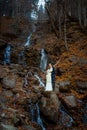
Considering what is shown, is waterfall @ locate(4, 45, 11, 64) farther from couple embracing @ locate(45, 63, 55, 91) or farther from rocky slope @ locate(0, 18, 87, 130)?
couple embracing @ locate(45, 63, 55, 91)

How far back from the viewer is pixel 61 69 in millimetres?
21500

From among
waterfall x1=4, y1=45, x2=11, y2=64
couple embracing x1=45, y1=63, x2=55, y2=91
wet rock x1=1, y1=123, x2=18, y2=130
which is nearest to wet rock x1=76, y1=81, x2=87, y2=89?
couple embracing x1=45, y1=63, x2=55, y2=91

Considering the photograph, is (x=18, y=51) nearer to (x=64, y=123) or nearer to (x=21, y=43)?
(x=21, y=43)

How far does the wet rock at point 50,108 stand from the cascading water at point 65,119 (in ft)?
2.22

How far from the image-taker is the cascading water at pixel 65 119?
563 inches

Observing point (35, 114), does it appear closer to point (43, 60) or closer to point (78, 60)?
point (78, 60)

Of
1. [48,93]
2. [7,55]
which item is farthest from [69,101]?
[7,55]

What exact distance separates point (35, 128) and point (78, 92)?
598 centimetres

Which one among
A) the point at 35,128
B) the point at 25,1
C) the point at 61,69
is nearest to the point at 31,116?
the point at 35,128

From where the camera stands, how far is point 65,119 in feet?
48.1

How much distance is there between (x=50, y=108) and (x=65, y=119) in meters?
1.48

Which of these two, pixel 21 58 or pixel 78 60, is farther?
pixel 21 58

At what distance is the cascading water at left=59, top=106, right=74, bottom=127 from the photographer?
14.3m

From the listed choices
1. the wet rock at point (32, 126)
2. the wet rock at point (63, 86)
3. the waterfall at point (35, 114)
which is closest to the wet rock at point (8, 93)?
the waterfall at point (35, 114)
